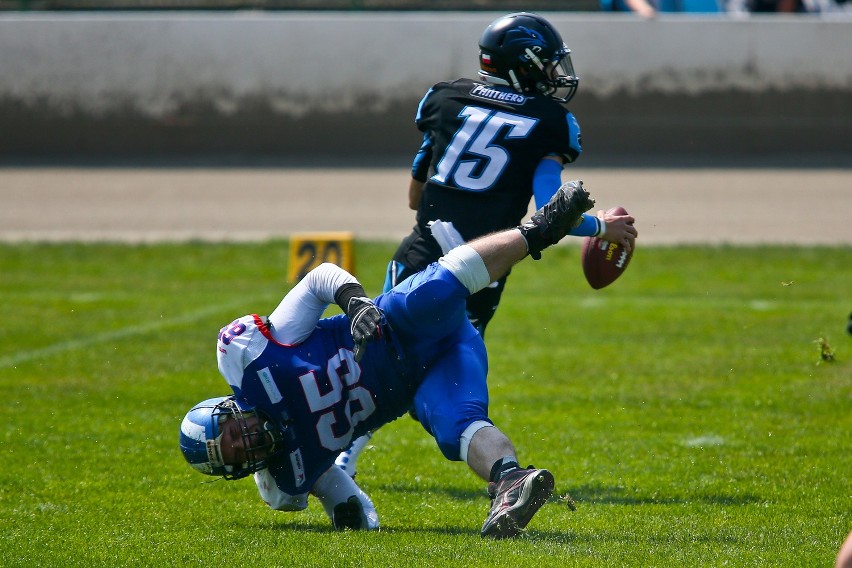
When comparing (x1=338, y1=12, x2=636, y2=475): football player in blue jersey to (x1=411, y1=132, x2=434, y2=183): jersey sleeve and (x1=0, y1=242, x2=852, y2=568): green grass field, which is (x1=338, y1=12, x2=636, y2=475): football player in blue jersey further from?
(x1=0, y1=242, x2=852, y2=568): green grass field

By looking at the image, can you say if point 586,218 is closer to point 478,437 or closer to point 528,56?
point 528,56

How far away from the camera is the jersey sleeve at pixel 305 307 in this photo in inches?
187

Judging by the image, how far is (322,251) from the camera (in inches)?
392

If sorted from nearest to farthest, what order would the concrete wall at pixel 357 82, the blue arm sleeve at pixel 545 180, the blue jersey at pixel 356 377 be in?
the blue jersey at pixel 356 377 → the blue arm sleeve at pixel 545 180 → the concrete wall at pixel 357 82

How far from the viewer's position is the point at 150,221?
14.9 metres

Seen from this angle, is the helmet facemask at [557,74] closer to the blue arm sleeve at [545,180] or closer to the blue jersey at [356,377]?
the blue arm sleeve at [545,180]

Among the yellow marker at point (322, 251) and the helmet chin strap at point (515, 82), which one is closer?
the helmet chin strap at point (515, 82)

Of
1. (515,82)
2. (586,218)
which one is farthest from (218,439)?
(515,82)

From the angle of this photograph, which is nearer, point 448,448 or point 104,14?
point 448,448

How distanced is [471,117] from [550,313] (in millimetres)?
5049

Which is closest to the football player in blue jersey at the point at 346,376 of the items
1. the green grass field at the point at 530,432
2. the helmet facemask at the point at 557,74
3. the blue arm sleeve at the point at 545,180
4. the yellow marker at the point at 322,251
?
the green grass field at the point at 530,432

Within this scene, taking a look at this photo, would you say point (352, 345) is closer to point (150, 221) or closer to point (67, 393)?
point (67, 393)

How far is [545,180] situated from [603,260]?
0.45 meters

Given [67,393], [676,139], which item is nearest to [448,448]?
[67,393]
